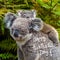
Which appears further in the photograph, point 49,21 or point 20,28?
point 49,21

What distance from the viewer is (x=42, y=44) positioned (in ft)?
11.3

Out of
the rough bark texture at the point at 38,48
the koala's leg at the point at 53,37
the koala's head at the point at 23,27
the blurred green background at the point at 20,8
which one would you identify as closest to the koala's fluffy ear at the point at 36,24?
the koala's head at the point at 23,27

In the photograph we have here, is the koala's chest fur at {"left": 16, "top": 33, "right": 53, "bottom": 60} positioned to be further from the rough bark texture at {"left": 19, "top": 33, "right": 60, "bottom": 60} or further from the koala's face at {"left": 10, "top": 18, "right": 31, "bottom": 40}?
the koala's face at {"left": 10, "top": 18, "right": 31, "bottom": 40}

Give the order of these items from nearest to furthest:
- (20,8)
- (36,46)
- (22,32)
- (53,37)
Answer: (22,32), (36,46), (53,37), (20,8)

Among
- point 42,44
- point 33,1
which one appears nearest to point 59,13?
point 33,1

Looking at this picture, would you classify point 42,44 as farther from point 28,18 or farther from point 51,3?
point 51,3

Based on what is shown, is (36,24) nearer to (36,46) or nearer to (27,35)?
(27,35)

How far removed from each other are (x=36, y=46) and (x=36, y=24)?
1.03 feet

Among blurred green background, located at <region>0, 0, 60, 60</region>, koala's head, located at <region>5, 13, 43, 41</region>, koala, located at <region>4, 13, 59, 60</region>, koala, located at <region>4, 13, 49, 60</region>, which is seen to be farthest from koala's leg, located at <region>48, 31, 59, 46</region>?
blurred green background, located at <region>0, 0, 60, 60</region>

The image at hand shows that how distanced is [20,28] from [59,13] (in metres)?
1.43

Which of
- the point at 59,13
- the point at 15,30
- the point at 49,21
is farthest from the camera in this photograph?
the point at 49,21

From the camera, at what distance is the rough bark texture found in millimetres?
3391

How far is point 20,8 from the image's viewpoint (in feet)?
16.1

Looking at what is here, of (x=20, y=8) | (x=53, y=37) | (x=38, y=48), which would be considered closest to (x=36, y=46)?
(x=38, y=48)
